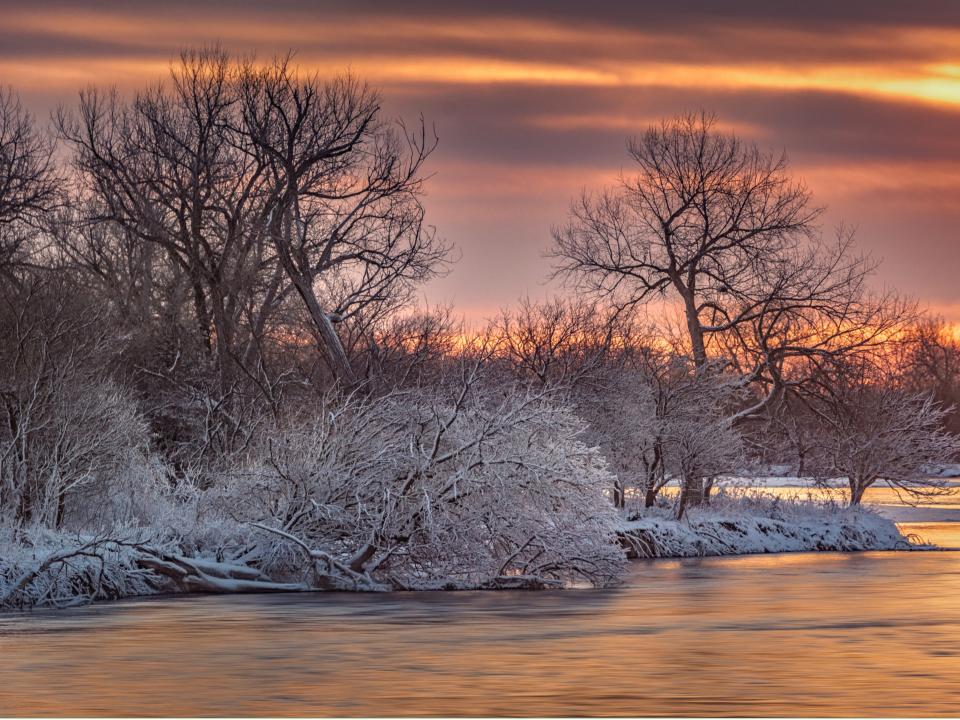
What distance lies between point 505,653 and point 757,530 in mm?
24829

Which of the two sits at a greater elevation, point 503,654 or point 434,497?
point 434,497

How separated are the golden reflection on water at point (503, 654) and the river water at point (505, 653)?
1.6 inches

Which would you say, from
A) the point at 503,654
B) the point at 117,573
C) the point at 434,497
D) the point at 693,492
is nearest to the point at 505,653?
the point at 503,654

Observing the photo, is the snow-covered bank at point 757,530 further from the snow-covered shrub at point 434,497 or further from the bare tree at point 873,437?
the snow-covered shrub at point 434,497

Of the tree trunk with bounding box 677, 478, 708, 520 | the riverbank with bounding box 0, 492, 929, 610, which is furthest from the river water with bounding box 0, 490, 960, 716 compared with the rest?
the tree trunk with bounding box 677, 478, 708, 520

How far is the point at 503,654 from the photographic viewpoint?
20672 millimetres

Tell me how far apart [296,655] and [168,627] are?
12.9 ft

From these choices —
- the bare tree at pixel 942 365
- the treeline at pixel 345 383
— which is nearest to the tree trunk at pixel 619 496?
the treeline at pixel 345 383

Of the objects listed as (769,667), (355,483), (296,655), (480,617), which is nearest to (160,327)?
(355,483)

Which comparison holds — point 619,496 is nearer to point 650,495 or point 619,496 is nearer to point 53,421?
point 650,495

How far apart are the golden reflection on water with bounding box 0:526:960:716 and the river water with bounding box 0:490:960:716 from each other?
4 centimetres

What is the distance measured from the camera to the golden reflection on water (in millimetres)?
16453

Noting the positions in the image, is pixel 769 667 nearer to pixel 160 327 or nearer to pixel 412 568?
pixel 412 568

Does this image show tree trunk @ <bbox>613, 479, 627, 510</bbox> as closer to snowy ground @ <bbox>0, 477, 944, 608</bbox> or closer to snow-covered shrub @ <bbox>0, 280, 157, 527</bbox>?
snowy ground @ <bbox>0, 477, 944, 608</bbox>
